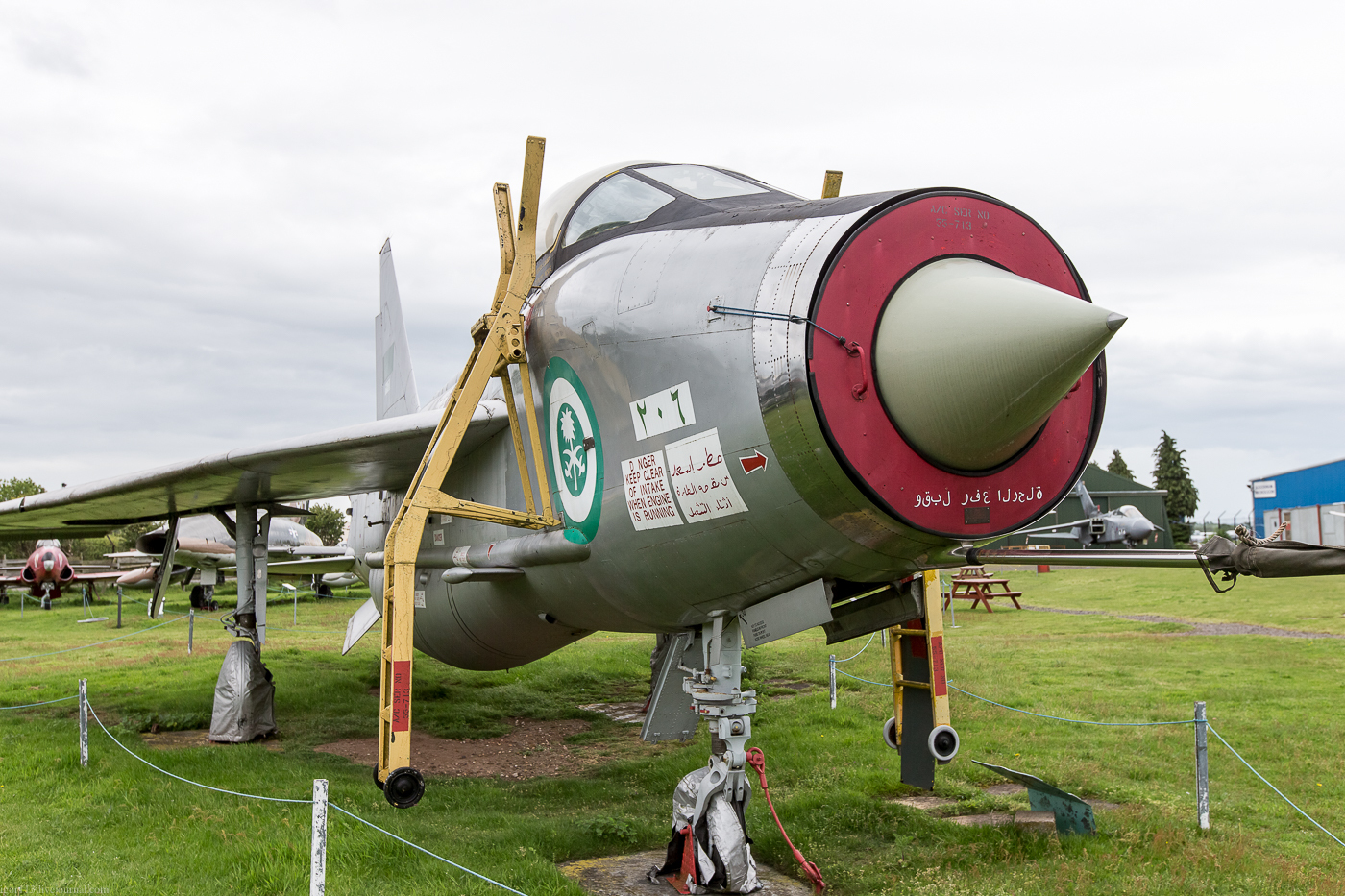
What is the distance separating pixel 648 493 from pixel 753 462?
0.79 m

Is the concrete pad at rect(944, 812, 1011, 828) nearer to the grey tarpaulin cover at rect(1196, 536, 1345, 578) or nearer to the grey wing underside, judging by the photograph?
the grey tarpaulin cover at rect(1196, 536, 1345, 578)

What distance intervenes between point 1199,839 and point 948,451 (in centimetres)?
423

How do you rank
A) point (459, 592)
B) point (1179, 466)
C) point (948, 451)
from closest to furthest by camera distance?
1. point (948, 451)
2. point (459, 592)
3. point (1179, 466)

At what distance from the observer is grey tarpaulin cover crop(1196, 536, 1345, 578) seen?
3.33 metres

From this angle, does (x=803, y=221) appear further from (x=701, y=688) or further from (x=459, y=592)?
(x=459, y=592)

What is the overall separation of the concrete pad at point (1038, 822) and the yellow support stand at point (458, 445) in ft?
12.6

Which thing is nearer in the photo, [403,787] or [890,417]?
[890,417]

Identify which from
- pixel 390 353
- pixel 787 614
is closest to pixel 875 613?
pixel 787 614

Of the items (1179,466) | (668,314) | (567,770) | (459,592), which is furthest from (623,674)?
(1179,466)

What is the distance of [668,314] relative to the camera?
4.44m

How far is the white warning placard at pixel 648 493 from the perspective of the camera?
4477mm

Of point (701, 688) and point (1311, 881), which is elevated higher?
point (701, 688)

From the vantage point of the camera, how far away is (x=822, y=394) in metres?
3.68

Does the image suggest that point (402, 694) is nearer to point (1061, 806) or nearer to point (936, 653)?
point (936, 653)
